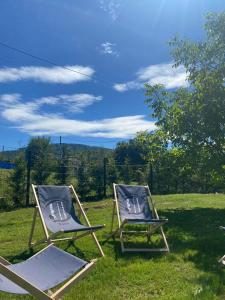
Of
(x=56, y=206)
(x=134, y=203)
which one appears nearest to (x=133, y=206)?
(x=134, y=203)

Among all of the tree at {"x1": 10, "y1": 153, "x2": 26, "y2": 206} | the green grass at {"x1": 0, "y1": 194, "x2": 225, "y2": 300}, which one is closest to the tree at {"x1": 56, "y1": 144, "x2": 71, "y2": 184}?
the tree at {"x1": 10, "y1": 153, "x2": 26, "y2": 206}

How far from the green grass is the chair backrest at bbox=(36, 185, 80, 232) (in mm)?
444

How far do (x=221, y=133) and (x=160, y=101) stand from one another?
214 centimetres

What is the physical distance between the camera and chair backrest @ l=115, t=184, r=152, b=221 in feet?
23.1

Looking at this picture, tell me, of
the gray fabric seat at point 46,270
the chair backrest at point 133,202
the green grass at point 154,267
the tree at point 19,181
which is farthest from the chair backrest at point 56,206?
the tree at point 19,181

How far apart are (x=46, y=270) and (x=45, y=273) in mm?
57

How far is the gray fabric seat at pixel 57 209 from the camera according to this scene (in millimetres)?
6074

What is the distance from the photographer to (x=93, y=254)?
234 inches

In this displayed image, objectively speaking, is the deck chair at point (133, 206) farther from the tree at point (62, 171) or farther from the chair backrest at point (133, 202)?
the tree at point (62, 171)

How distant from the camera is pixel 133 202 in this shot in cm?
725

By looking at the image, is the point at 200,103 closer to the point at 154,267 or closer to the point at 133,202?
the point at 133,202

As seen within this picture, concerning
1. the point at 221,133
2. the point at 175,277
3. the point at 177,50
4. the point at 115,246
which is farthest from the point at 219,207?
the point at 175,277

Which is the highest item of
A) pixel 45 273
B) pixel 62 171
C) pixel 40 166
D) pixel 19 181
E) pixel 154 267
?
pixel 40 166

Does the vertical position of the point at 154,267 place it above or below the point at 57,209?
below
